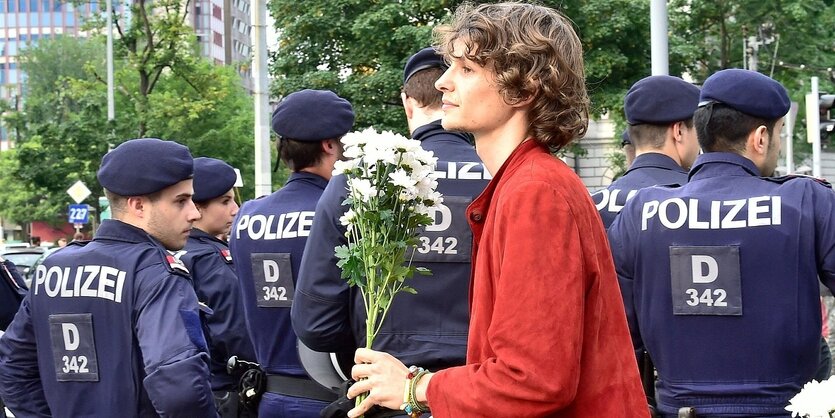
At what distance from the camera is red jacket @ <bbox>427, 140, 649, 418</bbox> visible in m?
2.60

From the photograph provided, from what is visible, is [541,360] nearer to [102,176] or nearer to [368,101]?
[102,176]

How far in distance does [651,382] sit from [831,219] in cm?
132

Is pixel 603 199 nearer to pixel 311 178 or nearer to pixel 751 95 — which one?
pixel 751 95

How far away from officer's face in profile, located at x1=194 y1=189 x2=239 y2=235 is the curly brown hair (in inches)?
184

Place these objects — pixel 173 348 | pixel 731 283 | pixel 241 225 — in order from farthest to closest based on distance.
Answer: pixel 241 225, pixel 731 283, pixel 173 348

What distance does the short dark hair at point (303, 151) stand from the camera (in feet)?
19.7

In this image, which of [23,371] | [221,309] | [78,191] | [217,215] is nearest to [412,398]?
[23,371]

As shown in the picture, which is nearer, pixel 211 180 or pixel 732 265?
pixel 732 265

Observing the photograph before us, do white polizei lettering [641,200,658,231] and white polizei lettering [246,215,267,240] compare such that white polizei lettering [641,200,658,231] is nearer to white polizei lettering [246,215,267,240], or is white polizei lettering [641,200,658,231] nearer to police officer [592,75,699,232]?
police officer [592,75,699,232]

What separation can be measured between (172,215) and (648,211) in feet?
5.99

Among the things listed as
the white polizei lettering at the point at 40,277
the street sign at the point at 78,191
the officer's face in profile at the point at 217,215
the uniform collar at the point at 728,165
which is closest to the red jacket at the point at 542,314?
the uniform collar at the point at 728,165

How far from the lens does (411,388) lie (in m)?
2.88

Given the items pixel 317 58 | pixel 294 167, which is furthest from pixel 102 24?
pixel 294 167

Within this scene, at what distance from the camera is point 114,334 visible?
460 cm
